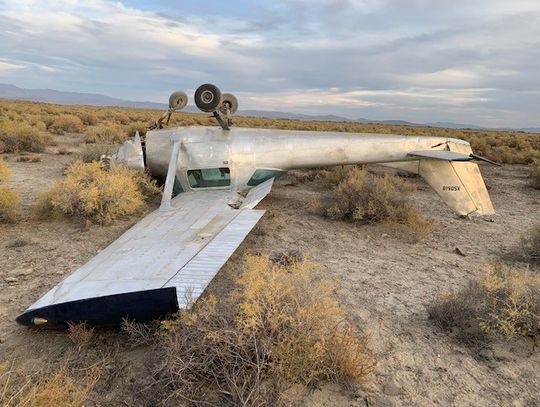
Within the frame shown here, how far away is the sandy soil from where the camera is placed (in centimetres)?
387

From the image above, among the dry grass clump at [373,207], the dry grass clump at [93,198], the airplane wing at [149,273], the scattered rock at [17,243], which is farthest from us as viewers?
the dry grass clump at [373,207]

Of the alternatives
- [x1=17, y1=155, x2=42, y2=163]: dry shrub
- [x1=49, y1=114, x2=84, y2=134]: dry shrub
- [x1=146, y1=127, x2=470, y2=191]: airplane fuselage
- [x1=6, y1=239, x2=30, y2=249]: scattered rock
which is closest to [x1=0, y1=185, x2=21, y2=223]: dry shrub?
[x1=6, y1=239, x2=30, y2=249]: scattered rock

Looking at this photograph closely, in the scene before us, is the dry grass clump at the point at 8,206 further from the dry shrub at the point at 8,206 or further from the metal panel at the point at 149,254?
the metal panel at the point at 149,254

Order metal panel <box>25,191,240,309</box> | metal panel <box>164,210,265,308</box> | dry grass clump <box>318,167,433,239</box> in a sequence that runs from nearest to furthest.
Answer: metal panel <box>164,210,265,308</box> < metal panel <box>25,191,240,309</box> < dry grass clump <box>318,167,433,239</box>

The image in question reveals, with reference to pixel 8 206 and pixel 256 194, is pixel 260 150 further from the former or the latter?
pixel 8 206

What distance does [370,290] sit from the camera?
238 inches

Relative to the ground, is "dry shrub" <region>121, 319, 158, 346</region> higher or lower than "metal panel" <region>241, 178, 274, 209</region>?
lower

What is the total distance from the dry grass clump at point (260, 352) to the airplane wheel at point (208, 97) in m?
6.87

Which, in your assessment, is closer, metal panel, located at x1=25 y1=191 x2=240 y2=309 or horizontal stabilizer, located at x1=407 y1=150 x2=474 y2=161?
metal panel, located at x1=25 y1=191 x2=240 y2=309

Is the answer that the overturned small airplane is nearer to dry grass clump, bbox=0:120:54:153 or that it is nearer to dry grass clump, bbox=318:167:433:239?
dry grass clump, bbox=318:167:433:239

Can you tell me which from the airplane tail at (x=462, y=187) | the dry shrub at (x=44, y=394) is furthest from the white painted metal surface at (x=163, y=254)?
the airplane tail at (x=462, y=187)

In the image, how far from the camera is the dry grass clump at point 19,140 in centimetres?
1820

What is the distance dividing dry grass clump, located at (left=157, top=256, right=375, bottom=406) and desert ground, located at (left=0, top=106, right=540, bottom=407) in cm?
25

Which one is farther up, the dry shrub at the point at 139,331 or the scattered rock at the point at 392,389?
the dry shrub at the point at 139,331
